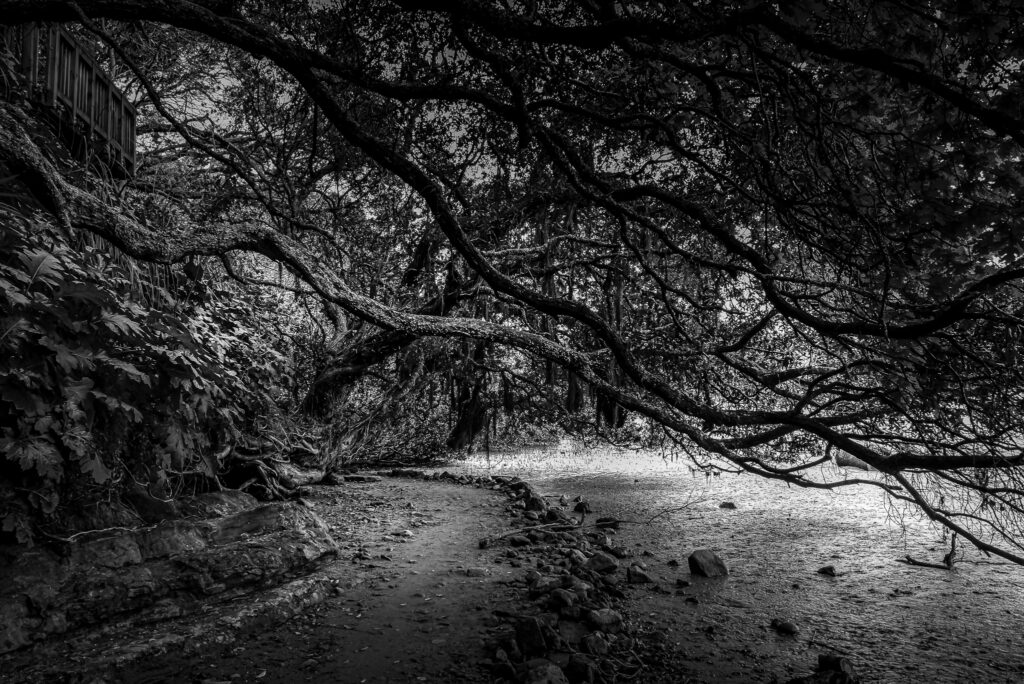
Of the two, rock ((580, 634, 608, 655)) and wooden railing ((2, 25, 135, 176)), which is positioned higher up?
wooden railing ((2, 25, 135, 176))

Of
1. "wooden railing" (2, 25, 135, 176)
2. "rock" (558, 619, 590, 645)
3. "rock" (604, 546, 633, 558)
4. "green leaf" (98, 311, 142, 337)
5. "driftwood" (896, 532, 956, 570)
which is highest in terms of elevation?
"wooden railing" (2, 25, 135, 176)

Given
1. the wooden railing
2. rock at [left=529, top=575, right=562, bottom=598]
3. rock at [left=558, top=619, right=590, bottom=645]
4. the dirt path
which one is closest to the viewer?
the dirt path

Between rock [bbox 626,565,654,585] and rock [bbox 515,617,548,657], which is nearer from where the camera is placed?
rock [bbox 515,617,548,657]

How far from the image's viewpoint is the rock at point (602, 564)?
211 inches

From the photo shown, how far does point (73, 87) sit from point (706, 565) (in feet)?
24.4

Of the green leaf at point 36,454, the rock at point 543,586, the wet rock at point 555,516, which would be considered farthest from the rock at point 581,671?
the wet rock at point 555,516

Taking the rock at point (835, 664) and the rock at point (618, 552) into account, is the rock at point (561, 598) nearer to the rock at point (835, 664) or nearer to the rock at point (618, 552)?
the rock at point (835, 664)

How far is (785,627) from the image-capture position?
167 inches

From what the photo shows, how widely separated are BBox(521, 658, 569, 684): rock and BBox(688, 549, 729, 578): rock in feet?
9.55

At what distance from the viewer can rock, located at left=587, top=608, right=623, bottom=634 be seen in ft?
13.0

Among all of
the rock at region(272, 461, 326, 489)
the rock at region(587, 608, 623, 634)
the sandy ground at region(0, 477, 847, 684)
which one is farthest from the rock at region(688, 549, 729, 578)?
the rock at region(272, 461, 326, 489)

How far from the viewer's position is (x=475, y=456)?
14.6 metres

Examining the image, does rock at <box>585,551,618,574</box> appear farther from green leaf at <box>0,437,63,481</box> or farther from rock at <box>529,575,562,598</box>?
green leaf at <box>0,437,63,481</box>

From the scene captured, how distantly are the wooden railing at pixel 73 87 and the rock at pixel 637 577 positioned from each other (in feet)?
20.5
